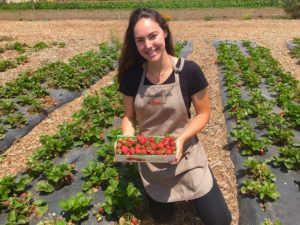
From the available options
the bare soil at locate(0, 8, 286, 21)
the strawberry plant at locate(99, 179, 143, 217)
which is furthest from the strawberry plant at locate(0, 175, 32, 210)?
the bare soil at locate(0, 8, 286, 21)

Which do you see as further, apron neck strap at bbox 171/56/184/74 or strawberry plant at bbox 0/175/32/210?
strawberry plant at bbox 0/175/32/210

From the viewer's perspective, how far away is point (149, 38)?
3.52 meters

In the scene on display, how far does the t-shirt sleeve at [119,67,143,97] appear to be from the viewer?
400 centimetres

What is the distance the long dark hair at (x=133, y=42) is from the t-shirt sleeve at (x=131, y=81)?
0.18ft

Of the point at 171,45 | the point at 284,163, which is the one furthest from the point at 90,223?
the point at 284,163

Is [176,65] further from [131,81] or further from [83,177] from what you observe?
[83,177]

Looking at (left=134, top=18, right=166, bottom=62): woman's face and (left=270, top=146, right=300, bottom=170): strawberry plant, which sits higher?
(left=134, top=18, right=166, bottom=62): woman's face

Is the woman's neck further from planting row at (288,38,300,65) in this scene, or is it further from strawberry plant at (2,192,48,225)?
planting row at (288,38,300,65)

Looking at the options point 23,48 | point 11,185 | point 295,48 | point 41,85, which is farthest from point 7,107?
point 295,48

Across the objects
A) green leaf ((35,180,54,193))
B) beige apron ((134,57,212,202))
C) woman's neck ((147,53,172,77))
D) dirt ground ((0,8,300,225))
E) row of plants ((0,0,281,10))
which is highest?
woman's neck ((147,53,172,77))

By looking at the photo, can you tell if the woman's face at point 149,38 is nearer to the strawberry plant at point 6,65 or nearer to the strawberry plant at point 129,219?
the strawberry plant at point 129,219

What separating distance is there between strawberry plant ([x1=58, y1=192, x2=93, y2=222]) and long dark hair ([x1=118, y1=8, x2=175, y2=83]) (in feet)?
5.17

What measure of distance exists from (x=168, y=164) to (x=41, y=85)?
6.25 meters

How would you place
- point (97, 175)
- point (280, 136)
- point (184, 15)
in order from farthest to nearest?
point (184, 15) → point (280, 136) → point (97, 175)
